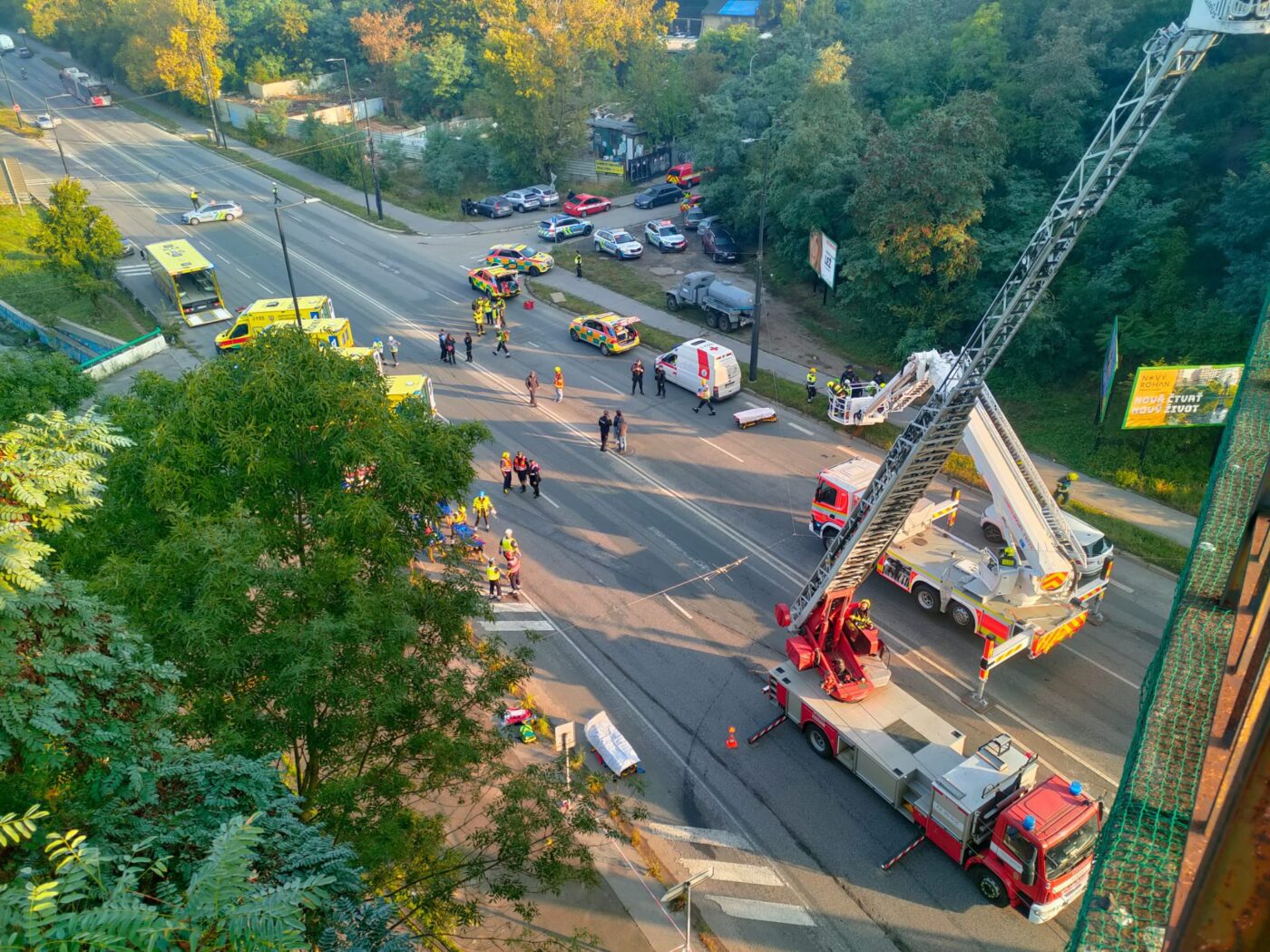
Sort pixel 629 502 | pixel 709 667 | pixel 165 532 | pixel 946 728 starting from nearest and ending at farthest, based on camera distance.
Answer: pixel 165 532
pixel 946 728
pixel 709 667
pixel 629 502

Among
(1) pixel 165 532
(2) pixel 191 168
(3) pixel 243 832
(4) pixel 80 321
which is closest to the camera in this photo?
(3) pixel 243 832

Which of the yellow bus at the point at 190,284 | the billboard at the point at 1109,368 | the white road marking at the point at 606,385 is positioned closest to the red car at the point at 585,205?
the yellow bus at the point at 190,284

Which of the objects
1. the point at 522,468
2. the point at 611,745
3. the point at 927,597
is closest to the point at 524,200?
the point at 522,468

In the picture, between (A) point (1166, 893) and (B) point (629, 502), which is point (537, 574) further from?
(A) point (1166, 893)

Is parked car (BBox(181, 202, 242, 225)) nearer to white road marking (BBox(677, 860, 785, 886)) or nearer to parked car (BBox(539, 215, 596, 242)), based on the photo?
parked car (BBox(539, 215, 596, 242))

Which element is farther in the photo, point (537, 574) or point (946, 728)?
point (537, 574)

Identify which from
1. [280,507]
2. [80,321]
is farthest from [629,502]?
[80,321]
